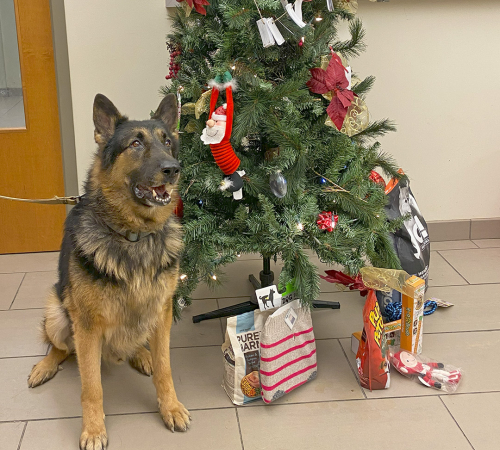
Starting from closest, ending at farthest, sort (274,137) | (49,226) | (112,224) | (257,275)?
(112,224) < (274,137) < (257,275) < (49,226)

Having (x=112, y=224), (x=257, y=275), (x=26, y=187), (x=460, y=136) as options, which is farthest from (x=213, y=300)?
(x=460, y=136)

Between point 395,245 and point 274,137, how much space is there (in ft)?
3.24

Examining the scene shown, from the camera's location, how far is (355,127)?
88.4 inches

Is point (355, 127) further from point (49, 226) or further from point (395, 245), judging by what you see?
point (49, 226)

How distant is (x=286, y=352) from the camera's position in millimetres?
2166

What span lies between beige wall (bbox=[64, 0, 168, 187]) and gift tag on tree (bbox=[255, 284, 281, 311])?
153 centimetres

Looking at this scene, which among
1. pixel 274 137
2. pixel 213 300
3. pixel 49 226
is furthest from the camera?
pixel 49 226

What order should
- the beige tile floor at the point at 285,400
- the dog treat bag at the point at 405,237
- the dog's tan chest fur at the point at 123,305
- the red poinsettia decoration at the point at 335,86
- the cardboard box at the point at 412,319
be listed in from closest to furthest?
the dog's tan chest fur at the point at 123,305
the beige tile floor at the point at 285,400
the red poinsettia decoration at the point at 335,86
the cardboard box at the point at 412,319
the dog treat bag at the point at 405,237

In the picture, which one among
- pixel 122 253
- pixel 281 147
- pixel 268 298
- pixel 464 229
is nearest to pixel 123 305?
pixel 122 253

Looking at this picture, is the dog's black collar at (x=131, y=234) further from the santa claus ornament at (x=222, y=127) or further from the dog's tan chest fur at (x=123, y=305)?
→ the santa claus ornament at (x=222, y=127)

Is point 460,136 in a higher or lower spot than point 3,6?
lower

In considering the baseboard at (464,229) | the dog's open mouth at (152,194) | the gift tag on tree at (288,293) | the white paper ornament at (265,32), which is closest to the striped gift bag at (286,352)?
the gift tag on tree at (288,293)

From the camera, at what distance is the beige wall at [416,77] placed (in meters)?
3.14

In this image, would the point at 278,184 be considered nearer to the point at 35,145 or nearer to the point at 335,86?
the point at 335,86
